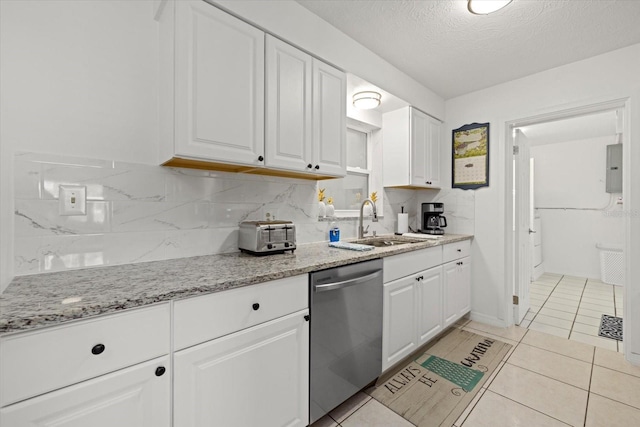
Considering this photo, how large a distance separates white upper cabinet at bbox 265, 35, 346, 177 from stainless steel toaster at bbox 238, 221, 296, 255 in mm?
356

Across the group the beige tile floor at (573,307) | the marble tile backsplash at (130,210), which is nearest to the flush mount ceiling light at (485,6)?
the marble tile backsplash at (130,210)

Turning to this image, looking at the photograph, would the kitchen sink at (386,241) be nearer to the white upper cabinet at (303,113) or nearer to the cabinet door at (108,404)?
the white upper cabinet at (303,113)

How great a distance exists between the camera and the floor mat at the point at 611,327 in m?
2.66

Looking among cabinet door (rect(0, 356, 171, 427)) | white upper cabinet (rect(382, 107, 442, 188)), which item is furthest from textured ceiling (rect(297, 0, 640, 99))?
cabinet door (rect(0, 356, 171, 427))

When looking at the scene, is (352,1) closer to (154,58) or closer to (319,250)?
(154,58)

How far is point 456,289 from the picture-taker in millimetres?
2756

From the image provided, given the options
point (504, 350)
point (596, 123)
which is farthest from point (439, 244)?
point (596, 123)

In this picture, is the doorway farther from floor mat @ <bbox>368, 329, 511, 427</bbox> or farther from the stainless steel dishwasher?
the stainless steel dishwasher

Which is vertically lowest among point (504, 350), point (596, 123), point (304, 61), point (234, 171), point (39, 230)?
point (504, 350)

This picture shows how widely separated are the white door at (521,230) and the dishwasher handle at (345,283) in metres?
2.04

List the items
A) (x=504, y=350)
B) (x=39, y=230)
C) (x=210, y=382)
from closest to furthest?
1. (x=210, y=382)
2. (x=39, y=230)
3. (x=504, y=350)

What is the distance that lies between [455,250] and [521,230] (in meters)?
0.91

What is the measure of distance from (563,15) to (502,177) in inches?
54.5

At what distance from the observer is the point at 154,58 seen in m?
1.52
